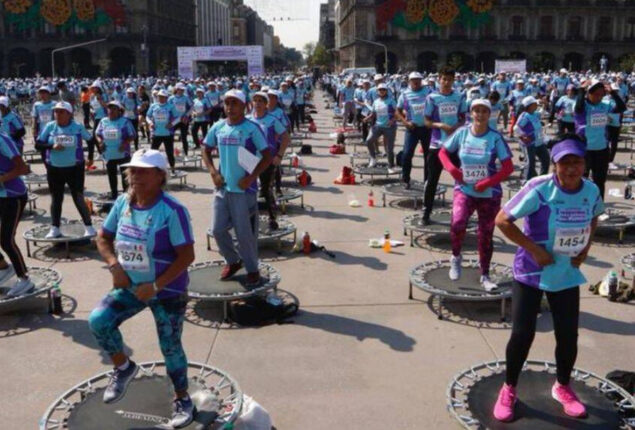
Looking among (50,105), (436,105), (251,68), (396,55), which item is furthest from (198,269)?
(396,55)

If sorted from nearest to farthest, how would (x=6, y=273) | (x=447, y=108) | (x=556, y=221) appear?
(x=556, y=221), (x=6, y=273), (x=447, y=108)

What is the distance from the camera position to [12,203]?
6.91m

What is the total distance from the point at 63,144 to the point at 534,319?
22.7 ft

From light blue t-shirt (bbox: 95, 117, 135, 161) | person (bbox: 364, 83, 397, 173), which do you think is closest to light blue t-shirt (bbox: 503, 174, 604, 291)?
light blue t-shirt (bbox: 95, 117, 135, 161)

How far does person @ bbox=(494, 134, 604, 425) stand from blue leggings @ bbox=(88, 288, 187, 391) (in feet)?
7.20

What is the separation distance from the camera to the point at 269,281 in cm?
699

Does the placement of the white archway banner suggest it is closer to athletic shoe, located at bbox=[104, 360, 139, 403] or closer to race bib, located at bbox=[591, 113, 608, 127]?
race bib, located at bbox=[591, 113, 608, 127]

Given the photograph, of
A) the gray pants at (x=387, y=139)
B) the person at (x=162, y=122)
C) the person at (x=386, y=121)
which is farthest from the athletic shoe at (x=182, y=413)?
the person at (x=162, y=122)

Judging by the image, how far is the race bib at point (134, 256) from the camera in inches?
163

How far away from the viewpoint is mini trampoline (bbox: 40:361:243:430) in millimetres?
4398

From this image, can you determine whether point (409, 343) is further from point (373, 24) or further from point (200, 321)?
point (373, 24)

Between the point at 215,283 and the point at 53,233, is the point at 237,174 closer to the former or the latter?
the point at 215,283

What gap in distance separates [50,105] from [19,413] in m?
9.14

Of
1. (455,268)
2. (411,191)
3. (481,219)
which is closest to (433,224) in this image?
(411,191)
